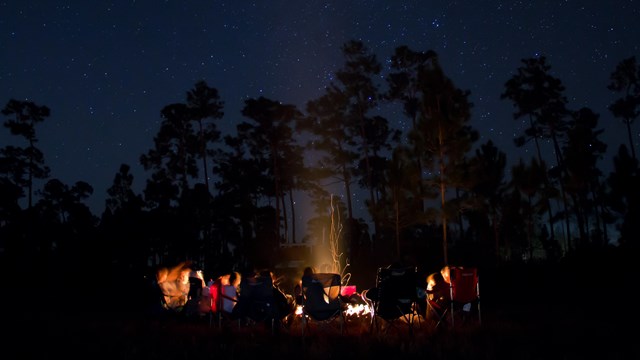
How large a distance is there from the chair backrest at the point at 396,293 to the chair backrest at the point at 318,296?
0.52 metres

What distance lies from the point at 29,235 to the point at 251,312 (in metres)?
20.2

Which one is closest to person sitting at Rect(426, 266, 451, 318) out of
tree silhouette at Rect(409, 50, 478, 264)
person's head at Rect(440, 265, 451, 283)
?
person's head at Rect(440, 265, 451, 283)

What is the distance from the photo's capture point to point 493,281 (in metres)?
15.8

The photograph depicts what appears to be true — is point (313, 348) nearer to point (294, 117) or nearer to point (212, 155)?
point (294, 117)

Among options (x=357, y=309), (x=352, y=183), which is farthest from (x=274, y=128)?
(x=357, y=309)

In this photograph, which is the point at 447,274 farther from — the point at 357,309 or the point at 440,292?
the point at 357,309

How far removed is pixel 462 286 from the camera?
7406 millimetres

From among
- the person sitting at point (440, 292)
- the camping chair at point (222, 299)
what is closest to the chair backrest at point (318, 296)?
the camping chair at point (222, 299)

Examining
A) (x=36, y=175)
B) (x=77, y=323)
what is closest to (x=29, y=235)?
(x=36, y=175)

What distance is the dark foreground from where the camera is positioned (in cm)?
543

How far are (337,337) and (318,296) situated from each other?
0.53 m

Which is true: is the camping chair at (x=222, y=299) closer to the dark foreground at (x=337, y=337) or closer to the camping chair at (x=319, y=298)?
the dark foreground at (x=337, y=337)

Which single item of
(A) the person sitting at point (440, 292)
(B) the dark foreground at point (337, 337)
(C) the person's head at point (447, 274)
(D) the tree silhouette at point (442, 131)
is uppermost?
(D) the tree silhouette at point (442, 131)

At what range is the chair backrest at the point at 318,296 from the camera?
6.88 metres
